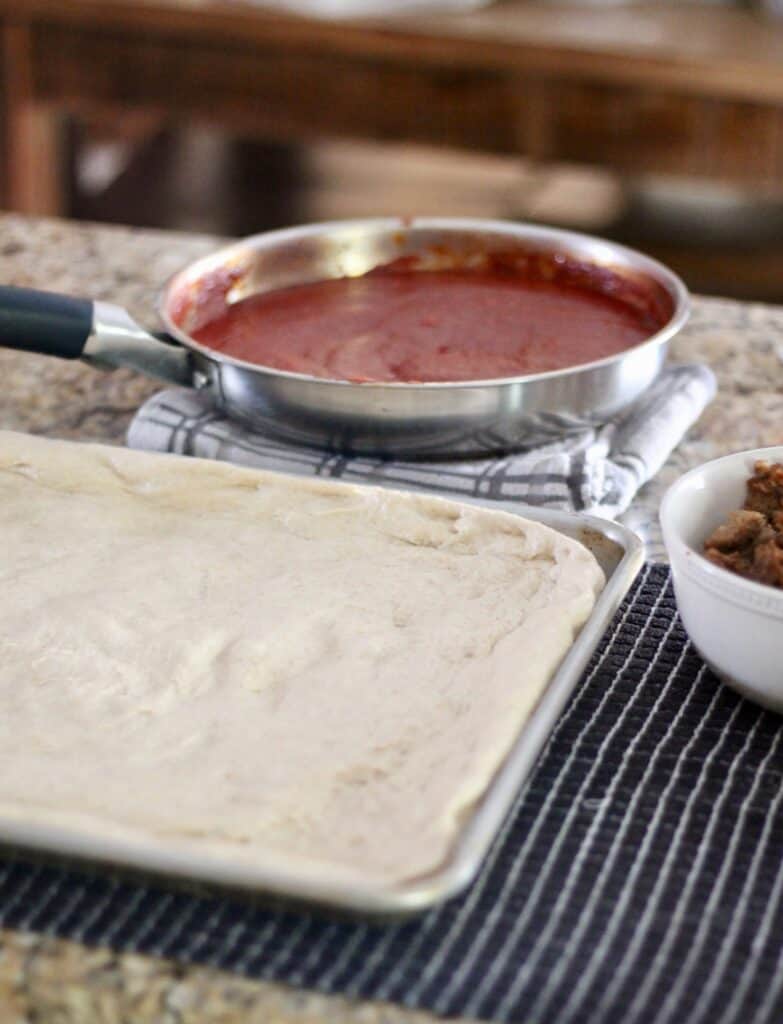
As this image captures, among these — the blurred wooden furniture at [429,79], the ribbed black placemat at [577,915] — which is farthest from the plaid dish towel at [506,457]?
the blurred wooden furniture at [429,79]

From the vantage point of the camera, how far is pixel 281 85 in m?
3.13

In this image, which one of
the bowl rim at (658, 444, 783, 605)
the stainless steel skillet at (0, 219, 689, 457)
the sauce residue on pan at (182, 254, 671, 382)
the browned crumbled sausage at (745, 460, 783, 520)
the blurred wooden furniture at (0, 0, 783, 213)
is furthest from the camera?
the blurred wooden furniture at (0, 0, 783, 213)

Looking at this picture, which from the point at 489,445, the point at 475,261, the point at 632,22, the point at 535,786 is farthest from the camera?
the point at 632,22

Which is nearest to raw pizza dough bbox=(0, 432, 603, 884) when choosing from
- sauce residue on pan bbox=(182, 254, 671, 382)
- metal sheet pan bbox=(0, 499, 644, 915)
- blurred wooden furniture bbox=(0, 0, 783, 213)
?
metal sheet pan bbox=(0, 499, 644, 915)

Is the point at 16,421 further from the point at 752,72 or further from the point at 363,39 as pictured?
the point at 752,72

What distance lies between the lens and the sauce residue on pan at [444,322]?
1286 mm

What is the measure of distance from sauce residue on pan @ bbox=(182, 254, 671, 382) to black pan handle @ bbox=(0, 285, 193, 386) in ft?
0.20

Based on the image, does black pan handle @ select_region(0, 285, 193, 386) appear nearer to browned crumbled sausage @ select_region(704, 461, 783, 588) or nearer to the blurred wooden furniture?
browned crumbled sausage @ select_region(704, 461, 783, 588)

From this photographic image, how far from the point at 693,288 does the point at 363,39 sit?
3.51ft

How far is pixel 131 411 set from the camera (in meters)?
1.43

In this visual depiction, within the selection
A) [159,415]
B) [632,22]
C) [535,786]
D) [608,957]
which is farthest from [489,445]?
[632,22]

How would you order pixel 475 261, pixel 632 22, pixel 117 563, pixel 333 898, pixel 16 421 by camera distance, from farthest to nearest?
pixel 632 22, pixel 475 261, pixel 16 421, pixel 117 563, pixel 333 898

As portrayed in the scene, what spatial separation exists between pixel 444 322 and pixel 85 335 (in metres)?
0.34

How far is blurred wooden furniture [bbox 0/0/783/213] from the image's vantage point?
3021mm
